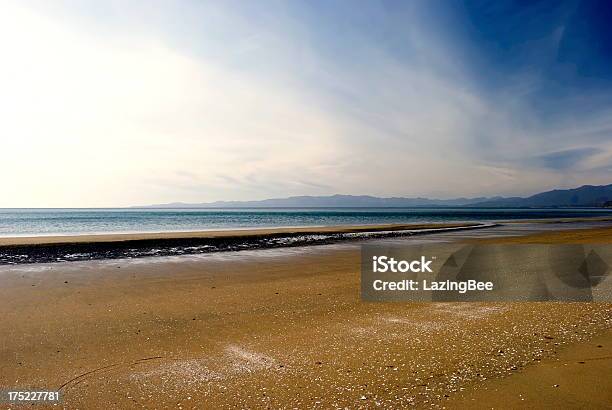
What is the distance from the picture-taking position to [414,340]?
733cm

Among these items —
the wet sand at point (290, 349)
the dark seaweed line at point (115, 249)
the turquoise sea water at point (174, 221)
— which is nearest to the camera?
the wet sand at point (290, 349)

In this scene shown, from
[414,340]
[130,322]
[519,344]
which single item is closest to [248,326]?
[130,322]

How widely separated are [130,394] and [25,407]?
1337 mm

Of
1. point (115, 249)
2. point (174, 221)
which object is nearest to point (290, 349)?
point (115, 249)

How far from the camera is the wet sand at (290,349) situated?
5.28 m

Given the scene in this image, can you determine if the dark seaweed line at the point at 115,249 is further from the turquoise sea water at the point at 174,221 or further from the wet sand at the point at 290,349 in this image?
the turquoise sea water at the point at 174,221

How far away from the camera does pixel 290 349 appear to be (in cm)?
702

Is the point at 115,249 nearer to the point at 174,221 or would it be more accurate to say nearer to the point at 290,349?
the point at 290,349

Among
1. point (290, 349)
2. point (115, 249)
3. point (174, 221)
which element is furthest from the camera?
point (174, 221)

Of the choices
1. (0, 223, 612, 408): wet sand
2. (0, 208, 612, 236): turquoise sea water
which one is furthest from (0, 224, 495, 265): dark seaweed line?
(0, 208, 612, 236): turquoise sea water

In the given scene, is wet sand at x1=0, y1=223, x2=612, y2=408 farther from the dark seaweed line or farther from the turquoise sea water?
the turquoise sea water

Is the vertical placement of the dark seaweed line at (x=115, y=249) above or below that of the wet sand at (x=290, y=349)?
below

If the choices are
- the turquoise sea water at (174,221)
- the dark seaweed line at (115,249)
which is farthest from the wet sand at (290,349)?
the turquoise sea water at (174,221)

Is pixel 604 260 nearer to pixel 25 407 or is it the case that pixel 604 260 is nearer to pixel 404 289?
pixel 404 289
